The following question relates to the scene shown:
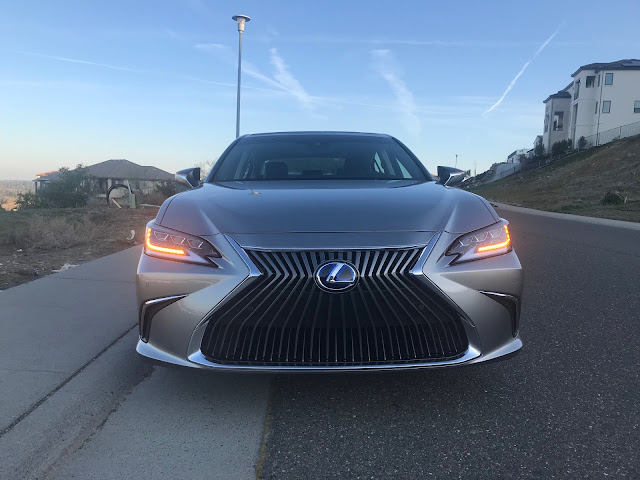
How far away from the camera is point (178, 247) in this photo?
2.74 meters

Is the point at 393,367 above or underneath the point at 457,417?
above

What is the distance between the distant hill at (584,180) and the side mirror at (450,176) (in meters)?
22.0

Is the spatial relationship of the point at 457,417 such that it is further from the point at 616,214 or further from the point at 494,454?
the point at 616,214

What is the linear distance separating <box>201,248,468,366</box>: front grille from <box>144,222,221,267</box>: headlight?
0.23m

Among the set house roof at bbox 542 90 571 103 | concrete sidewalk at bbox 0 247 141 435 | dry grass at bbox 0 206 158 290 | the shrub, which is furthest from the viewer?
house roof at bbox 542 90 571 103

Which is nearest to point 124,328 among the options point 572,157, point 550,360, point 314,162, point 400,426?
point 314,162

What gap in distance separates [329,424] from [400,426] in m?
0.36

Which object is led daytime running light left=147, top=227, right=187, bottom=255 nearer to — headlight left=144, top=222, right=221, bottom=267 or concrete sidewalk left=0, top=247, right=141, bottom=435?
headlight left=144, top=222, right=221, bottom=267

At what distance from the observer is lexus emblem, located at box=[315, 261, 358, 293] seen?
97.9 inches

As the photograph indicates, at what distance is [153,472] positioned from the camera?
2279mm

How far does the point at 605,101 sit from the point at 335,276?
62.8 meters

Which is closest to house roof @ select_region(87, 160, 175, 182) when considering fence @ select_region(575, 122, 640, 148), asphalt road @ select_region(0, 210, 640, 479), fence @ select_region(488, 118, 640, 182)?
fence @ select_region(488, 118, 640, 182)

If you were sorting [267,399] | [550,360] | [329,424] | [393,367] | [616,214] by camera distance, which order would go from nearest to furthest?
[393,367] → [329,424] → [267,399] → [550,360] → [616,214]

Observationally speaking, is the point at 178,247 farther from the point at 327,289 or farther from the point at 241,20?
the point at 241,20
